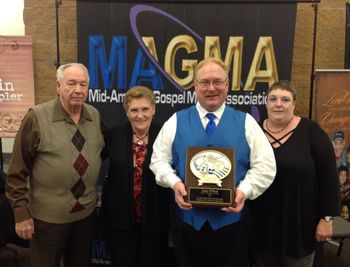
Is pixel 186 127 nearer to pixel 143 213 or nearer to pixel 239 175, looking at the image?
pixel 239 175

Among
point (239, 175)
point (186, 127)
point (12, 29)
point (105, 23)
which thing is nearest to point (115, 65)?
point (105, 23)

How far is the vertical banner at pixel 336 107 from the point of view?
3318mm

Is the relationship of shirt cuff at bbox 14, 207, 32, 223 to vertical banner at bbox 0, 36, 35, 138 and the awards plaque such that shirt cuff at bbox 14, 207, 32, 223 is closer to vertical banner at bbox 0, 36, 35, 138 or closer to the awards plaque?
the awards plaque

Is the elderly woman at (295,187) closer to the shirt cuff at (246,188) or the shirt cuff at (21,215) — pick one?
the shirt cuff at (246,188)

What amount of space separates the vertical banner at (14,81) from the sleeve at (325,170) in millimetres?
2764

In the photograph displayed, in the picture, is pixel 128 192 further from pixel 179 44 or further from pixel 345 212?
pixel 345 212

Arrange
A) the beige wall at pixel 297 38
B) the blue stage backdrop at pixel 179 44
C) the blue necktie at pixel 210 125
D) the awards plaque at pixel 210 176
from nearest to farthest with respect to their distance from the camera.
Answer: the awards plaque at pixel 210 176, the blue necktie at pixel 210 125, the blue stage backdrop at pixel 179 44, the beige wall at pixel 297 38

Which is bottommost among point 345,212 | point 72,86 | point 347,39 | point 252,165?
point 345,212

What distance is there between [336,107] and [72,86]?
256 centimetres

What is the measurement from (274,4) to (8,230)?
9.73 ft

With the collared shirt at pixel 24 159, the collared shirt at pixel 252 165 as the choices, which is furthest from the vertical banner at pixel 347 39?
the collared shirt at pixel 24 159

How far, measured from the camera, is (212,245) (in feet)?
5.56

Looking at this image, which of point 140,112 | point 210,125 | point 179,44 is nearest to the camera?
point 210,125

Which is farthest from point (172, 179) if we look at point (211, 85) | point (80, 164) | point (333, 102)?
point (333, 102)
